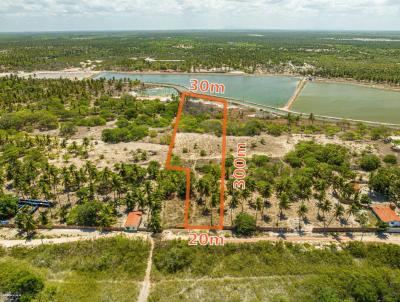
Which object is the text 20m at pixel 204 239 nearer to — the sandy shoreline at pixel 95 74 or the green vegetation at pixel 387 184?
the green vegetation at pixel 387 184

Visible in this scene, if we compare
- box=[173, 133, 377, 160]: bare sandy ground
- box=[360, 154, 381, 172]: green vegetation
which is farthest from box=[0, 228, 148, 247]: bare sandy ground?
box=[360, 154, 381, 172]: green vegetation

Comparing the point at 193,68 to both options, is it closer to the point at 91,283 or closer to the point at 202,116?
the point at 202,116

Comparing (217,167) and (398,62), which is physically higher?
(398,62)

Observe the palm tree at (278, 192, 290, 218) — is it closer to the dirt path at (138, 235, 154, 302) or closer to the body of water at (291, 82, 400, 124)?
the dirt path at (138, 235, 154, 302)

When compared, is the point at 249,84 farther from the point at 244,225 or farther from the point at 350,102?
the point at 244,225

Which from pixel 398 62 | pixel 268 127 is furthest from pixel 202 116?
pixel 398 62

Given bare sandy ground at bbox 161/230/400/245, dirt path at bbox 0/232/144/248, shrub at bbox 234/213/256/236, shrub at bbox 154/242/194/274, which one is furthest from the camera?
shrub at bbox 234/213/256/236
